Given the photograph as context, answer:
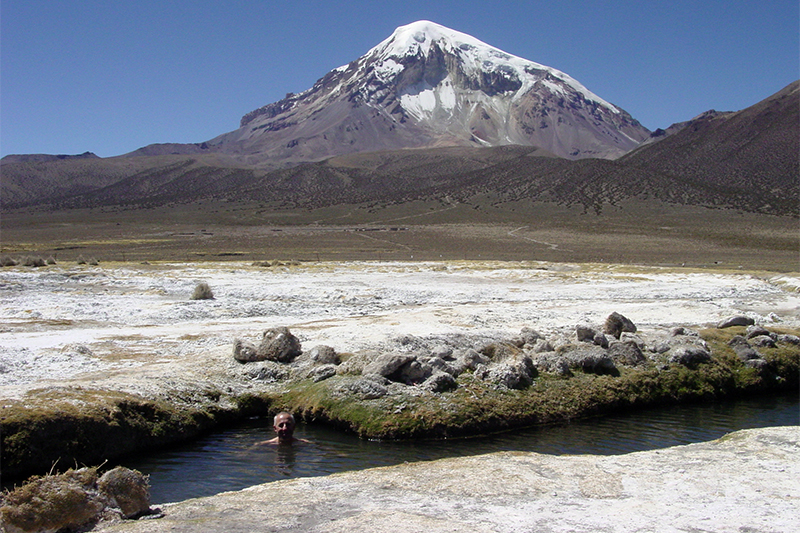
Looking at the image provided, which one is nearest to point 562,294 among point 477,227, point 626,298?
point 626,298

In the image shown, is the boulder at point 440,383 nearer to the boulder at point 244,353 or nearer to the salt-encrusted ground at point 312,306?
the salt-encrusted ground at point 312,306

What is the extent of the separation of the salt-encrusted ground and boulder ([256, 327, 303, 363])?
156cm

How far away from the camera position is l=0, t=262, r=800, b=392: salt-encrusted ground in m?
17.0

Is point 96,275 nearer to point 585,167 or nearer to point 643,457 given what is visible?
point 643,457

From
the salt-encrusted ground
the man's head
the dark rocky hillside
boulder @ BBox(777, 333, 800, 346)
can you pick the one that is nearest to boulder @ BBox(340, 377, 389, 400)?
the man's head

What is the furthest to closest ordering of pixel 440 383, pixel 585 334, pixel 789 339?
pixel 789 339 → pixel 585 334 → pixel 440 383

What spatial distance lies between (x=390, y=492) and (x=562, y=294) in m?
25.1

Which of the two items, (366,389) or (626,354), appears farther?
(626,354)

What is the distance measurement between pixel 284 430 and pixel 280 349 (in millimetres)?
4179

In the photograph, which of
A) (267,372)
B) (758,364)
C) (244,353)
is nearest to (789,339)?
(758,364)

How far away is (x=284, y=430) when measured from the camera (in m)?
11.6

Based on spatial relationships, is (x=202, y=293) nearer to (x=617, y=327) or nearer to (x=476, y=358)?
(x=476, y=358)

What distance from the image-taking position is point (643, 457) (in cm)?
1024

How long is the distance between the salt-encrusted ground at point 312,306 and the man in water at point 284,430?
4.69 m
